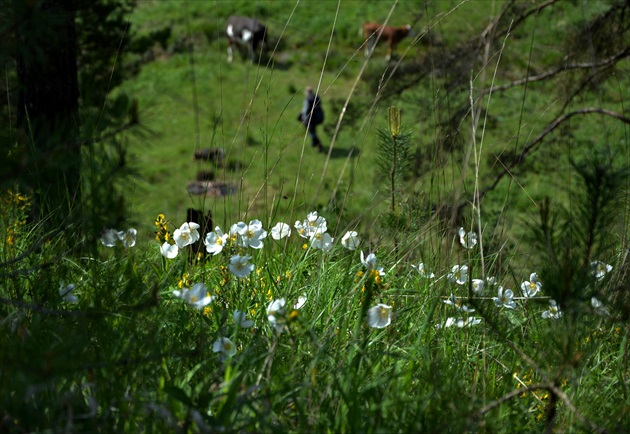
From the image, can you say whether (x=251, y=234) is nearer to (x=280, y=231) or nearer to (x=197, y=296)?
(x=280, y=231)

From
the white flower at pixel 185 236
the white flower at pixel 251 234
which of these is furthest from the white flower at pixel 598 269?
the white flower at pixel 185 236

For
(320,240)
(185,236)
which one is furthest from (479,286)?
(185,236)

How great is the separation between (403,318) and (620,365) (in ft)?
2.04

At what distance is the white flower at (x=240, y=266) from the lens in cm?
208

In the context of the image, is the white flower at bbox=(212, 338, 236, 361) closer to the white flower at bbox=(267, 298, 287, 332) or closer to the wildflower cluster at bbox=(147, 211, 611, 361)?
the wildflower cluster at bbox=(147, 211, 611, 361)

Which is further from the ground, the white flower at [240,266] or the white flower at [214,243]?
the white flower at [240,266]

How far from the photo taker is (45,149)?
1.79 metres

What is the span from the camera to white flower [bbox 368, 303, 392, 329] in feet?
6.18

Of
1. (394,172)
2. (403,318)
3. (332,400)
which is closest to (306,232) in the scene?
(394,172)

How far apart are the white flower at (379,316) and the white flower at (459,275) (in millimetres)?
462

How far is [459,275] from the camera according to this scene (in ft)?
7.83

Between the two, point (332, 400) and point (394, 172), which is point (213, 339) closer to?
point (332, 400)

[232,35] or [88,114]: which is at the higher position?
[88,114]

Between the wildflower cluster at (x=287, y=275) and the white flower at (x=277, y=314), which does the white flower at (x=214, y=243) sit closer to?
the wildflower cluster at (x=287, y=275)
